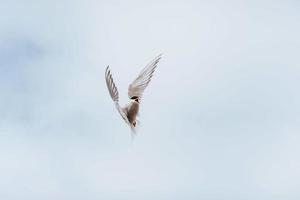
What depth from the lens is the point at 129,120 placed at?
1590cm

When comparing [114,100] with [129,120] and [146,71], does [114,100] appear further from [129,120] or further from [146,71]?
[146,71]

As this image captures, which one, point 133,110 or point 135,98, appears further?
point 135,98

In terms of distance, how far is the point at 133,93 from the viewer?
664 inches

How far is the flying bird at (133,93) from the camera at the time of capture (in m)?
16.0

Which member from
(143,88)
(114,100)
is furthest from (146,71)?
(114,100)

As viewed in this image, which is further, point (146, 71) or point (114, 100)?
point (146, 71)

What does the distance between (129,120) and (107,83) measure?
1.36 meters

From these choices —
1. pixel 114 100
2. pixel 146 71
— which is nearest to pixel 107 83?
pixel 114 100

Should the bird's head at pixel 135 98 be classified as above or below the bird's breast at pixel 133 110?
above

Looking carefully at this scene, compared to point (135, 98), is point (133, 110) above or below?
below

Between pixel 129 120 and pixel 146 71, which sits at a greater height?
pixel 146 71

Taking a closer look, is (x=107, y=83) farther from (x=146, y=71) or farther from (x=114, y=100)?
(x=146, y=71)

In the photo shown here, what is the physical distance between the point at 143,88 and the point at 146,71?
0.79m

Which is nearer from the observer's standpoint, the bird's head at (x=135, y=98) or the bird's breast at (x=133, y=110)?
the bird's breast at (x=133, y=110)
